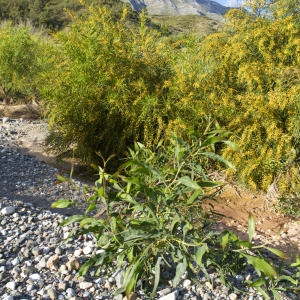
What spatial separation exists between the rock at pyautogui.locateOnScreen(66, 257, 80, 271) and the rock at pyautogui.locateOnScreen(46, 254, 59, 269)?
8cm

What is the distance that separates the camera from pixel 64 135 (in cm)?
589

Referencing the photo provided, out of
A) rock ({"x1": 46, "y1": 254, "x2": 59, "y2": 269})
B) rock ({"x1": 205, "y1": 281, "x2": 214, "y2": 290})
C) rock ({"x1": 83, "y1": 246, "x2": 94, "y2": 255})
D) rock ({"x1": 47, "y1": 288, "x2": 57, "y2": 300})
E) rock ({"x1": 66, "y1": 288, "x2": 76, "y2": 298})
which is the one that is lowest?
rock ({"x1": 46, "y1": 254, "x2": 59, "y2": 269})

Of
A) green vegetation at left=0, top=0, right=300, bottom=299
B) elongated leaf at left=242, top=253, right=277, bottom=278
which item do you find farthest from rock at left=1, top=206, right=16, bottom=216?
elongated leaf at left=242, top=253, right=277, bottom=278

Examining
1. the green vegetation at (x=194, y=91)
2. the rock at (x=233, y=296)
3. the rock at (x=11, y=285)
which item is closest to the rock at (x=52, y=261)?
the rock at (x=11, y=285)

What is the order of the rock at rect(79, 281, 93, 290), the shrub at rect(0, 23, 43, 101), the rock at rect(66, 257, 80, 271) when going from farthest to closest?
the shrub at rect(0, 23, 43, 101)
the rock at rect(66, 257, 80, 271)
the rock at rect(79, 281, 93, 290)

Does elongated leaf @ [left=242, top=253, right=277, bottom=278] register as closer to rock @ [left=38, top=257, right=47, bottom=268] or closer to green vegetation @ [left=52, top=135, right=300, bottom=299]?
green vegetation @ [left=52, top=135, right=300, bottom=299]

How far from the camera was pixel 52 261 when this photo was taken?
2221mm

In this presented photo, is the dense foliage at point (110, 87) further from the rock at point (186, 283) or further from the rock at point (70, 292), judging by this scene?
the rock at point (70, 292)

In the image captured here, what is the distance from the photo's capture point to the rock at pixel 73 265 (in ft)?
7.19

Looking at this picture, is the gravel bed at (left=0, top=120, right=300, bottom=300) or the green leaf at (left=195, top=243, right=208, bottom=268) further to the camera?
the gravel bed at (left=0, top=120, right=300, bottom=300)

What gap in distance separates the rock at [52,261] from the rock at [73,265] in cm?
8

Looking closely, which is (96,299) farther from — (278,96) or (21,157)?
(21,157)

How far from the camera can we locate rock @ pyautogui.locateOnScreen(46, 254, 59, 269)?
7.26 feet

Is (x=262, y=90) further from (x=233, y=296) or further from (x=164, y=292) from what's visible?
(x=164, y=292)
